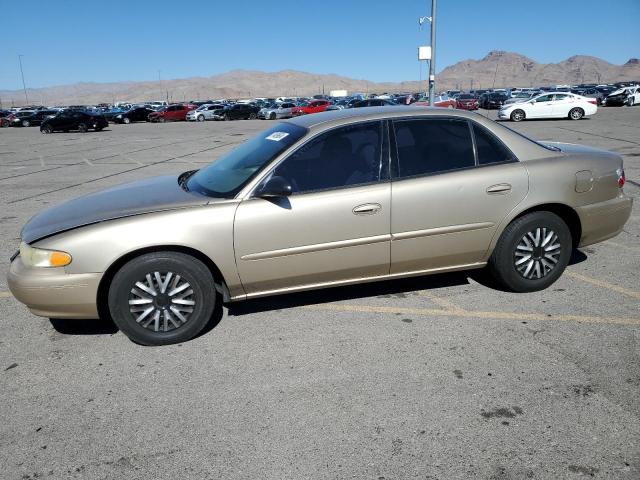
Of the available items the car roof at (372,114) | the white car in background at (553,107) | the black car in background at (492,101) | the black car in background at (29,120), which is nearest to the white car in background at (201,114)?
the black car in background at (29,120)

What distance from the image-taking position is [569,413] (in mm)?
2797

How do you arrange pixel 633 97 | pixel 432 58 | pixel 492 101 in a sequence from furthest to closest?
pixel 492 101 → pixel 633 97 → pixel 432 58

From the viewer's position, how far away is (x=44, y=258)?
11.5 ft

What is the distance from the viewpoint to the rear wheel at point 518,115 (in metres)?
26.9

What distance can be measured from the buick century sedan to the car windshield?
0.07 feet

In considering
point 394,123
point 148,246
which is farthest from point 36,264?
point 394,123

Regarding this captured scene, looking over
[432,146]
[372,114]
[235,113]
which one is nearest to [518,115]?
[235,113]

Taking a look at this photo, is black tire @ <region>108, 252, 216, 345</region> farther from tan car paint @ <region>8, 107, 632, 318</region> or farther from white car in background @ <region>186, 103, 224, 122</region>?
white car in background @ <region>186, 103, 224, 122</region>

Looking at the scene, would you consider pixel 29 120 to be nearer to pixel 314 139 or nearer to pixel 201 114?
pixel 201 114

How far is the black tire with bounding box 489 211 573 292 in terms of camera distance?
4172 millimetres

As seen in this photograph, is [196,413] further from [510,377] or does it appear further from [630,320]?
[630,320]

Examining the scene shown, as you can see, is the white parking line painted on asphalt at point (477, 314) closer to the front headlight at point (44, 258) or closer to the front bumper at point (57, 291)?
the front bumper at point (57, 291)

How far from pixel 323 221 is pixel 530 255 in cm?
184

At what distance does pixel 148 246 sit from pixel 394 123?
2081 millimetres
